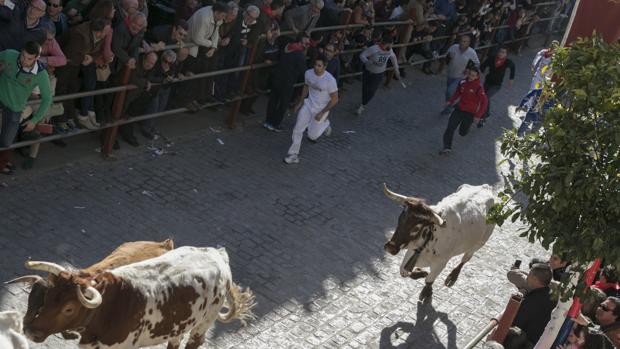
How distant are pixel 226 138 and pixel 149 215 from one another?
3147mm

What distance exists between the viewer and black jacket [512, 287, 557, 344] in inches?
338

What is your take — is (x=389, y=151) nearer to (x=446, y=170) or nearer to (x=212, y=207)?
(x=446, y=170)

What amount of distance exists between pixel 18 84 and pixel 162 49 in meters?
2.39

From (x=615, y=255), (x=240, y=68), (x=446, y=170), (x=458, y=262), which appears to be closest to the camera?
(x=615, y=255)

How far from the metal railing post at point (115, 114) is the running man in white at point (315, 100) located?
9.15 feet

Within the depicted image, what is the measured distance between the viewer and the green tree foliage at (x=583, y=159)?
256 inches

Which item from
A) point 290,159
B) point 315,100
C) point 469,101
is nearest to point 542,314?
point 290,159

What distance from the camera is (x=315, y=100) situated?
1334 centimetres

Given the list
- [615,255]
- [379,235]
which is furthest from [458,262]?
[615,255]

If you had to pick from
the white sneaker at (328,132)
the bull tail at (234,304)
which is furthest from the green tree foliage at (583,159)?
the white sneaker at (328,132)

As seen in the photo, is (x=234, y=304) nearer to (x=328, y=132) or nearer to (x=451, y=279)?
(x=451, y=279)

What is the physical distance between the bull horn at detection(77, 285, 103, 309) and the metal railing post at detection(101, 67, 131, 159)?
17.9 feet

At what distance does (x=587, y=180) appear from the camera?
21.5 ft

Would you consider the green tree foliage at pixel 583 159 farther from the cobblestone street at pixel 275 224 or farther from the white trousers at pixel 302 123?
the white trousers at pixel 302 123
